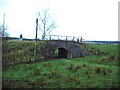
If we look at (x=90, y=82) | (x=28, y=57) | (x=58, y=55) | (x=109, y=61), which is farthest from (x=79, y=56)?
(x=90, y=82)

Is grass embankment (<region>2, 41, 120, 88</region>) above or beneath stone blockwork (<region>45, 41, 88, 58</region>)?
beneath

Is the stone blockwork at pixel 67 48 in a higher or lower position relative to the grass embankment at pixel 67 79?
higher

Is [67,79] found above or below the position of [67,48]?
below

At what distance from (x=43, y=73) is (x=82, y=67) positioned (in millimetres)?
4800

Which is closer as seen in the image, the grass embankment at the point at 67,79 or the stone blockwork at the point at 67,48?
the grass embankment at the point at 67,79

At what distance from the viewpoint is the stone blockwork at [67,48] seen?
2858cm

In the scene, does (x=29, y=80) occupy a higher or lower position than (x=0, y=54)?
lower

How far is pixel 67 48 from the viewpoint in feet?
97.2

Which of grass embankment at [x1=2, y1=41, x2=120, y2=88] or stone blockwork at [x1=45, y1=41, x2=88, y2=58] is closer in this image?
grass embankment at [x1=2, y1=41, x2=120, y2=88]

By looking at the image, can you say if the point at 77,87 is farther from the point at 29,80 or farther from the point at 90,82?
the point at 29,80

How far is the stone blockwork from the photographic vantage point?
1125 inches

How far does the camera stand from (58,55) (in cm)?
3181

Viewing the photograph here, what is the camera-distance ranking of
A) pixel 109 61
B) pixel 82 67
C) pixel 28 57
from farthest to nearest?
pixel 28 57
pixel 109 61
pixel 82 67

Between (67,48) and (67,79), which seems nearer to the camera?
(67,79)
